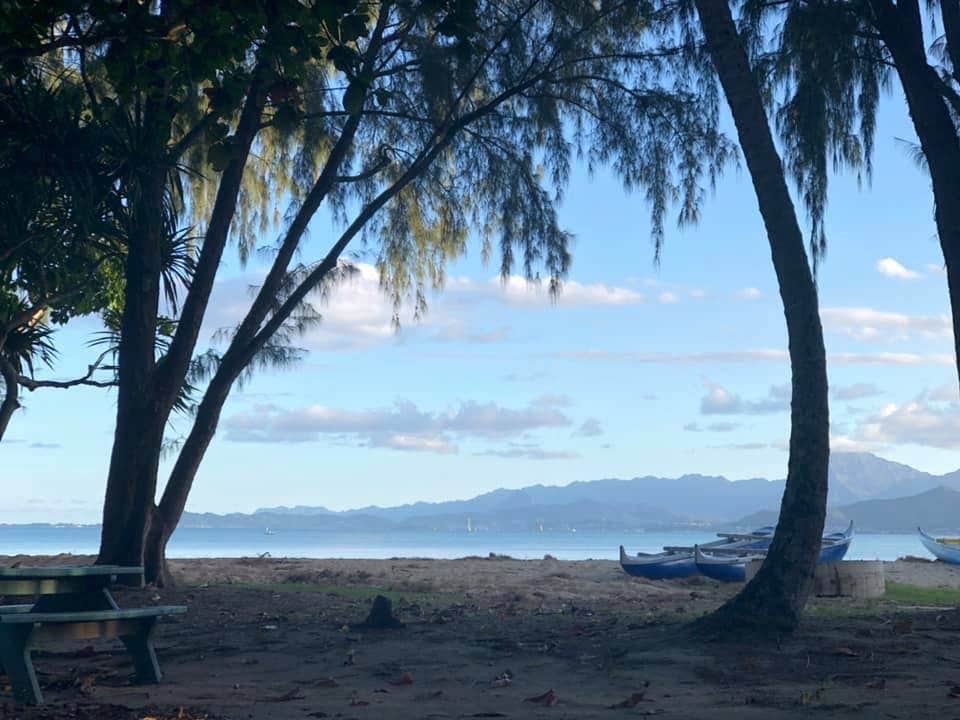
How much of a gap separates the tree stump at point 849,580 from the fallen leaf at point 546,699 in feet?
22.7

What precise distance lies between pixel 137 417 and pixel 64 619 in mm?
5698

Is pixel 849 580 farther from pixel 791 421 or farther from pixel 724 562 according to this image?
pixel 791 421

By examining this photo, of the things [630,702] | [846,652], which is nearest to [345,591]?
[846,652]

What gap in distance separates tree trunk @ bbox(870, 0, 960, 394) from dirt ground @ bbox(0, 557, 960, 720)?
2.61m

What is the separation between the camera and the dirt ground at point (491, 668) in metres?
5.27

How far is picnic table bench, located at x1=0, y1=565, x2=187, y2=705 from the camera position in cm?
540

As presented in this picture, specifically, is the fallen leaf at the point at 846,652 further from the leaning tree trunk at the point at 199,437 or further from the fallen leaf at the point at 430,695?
the leaning tree trunk at the point at 199,437

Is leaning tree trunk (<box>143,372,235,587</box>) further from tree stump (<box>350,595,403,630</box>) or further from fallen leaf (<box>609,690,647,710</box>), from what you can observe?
fallen leaf (<box>609,690,647,710</box>)

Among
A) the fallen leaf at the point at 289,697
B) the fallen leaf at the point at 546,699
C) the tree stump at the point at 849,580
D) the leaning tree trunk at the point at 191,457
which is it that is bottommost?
the fallen leaf at the point at 289,697

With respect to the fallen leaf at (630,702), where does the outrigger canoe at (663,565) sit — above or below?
above

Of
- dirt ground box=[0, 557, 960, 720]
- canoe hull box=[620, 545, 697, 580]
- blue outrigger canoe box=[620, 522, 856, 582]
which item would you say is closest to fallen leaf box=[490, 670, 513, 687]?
dirt ground box=[0, 557, 960, 720]

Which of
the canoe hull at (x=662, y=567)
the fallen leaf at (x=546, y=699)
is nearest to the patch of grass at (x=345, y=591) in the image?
the fallen leaf at (x=546, y=699)

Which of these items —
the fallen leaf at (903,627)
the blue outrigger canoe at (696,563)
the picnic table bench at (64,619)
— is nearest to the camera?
the picnic table bench at (64,619)

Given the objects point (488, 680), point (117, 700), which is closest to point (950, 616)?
point (488, 680)
